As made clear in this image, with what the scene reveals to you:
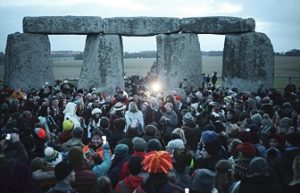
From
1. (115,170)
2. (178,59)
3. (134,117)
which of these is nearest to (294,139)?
(115,170)

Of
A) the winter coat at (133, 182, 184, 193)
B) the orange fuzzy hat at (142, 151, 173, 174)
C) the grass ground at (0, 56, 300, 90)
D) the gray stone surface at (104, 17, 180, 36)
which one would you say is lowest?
the grass ground at (0, 56, 300, 90)

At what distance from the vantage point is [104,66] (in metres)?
17.5

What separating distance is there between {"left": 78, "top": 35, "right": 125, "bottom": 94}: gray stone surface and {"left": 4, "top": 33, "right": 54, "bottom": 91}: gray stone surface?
6.05 feet

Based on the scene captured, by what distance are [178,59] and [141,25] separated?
2.12 meters

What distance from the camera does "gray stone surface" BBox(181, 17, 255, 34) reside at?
16922 millimetres

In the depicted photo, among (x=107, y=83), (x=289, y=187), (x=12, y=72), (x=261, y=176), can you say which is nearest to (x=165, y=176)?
(x=261, y=176)

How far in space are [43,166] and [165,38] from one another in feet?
41.5

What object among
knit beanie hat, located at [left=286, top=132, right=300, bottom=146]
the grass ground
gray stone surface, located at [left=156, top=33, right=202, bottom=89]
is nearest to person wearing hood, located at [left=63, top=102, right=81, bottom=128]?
knit beanie hat, located at [left=286, top=132, right=300, bottom=146]

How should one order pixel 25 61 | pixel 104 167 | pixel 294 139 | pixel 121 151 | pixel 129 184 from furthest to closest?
pixel 25 61
pixel 294 139
pixel 121 151
pixel 104 167
pixel 129 184

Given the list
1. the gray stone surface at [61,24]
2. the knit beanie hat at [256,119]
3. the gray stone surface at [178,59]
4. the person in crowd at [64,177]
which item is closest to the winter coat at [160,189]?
the person in crowd at [64,177]

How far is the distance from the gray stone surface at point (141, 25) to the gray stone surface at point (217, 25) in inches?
19.7

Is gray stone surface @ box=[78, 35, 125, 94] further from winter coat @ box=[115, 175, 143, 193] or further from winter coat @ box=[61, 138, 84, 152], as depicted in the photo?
winter coat @ box=[115, 175, 143, 193]

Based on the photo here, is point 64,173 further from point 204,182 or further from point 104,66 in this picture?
point 104,66

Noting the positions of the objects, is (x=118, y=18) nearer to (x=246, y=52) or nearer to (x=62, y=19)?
(x=62, y=19)
